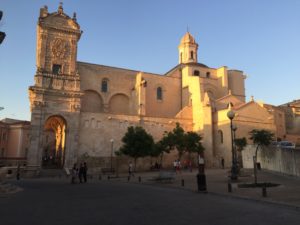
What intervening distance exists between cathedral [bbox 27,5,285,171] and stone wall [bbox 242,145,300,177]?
12.2 meters

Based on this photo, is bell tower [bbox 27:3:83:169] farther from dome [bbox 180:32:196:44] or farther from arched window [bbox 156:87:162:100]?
dome [bbox 180:32:196:44]

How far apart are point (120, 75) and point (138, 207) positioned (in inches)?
1572

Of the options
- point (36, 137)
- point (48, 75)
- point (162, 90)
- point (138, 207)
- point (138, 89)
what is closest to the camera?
point (138, 207)

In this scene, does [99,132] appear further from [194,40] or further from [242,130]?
[194,40]

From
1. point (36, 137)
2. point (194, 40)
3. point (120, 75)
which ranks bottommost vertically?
point (36, 137)

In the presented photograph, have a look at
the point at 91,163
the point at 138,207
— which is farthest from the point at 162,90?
the point at 138,207

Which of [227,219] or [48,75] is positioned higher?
[48,75]

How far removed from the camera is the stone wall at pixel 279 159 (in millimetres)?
17894

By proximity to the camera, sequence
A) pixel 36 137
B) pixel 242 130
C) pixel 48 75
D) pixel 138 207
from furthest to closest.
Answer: pixel 242 130
pixel 48 75
pixel 36 137
pixel 138 207

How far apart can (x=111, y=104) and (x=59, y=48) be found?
39.4 ft

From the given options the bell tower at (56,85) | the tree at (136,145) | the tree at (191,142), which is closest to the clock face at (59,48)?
the bell tower at (56,85)

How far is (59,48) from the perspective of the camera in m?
39.3

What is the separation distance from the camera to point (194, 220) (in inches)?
272

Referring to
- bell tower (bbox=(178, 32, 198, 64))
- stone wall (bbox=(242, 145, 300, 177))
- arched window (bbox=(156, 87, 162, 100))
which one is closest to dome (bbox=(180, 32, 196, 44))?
bell tower (bbox=(178, 32, 198, 64))
